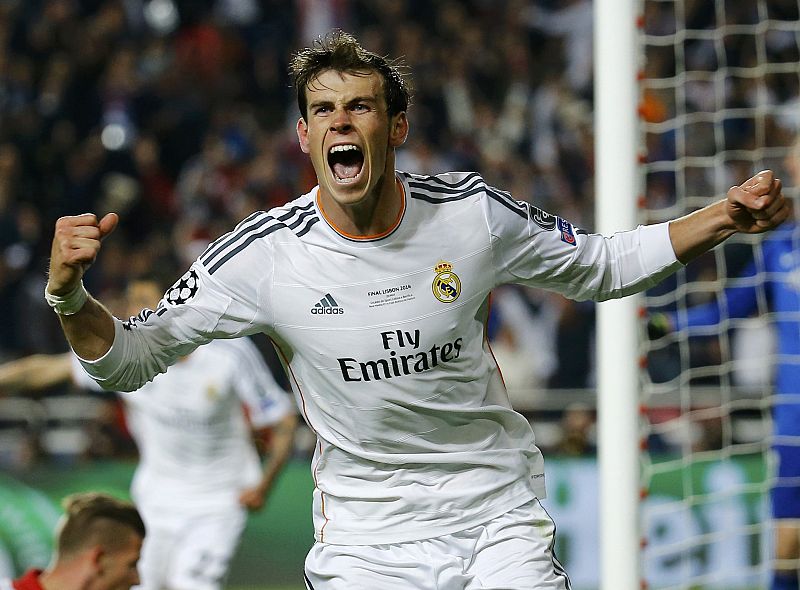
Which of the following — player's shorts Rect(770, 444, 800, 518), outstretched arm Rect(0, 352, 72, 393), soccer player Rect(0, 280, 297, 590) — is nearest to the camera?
outstretched arm Rect(0, 352, 72, 393)

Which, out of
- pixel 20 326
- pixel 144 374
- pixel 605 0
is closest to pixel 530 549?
pixel 144 374

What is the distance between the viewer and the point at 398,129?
3.69 m

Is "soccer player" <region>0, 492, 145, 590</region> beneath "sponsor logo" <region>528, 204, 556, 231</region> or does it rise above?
beneath

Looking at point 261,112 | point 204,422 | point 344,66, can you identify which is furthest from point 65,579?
point 261,112

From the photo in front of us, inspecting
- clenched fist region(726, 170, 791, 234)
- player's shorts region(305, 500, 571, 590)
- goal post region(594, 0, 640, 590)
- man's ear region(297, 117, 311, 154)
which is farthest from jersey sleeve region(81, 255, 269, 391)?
goal post region(594, 0, 640, 590)

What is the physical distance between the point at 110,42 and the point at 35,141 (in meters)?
1.49

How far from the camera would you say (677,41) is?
5.67 meters

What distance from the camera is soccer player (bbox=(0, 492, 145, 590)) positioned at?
13.3 ft

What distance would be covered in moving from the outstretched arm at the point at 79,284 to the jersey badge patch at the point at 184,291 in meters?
0.23

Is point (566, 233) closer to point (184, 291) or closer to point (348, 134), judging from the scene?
point (348, 134)

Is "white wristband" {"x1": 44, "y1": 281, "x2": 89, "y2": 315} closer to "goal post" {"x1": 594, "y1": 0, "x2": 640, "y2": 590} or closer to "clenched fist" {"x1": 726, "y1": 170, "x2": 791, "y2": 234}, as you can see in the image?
"clenched fist" {"x1": 726, "y1": 170, "x2": 791, "y2": 234}

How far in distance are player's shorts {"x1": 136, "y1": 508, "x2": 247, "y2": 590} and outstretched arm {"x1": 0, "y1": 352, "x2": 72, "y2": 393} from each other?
123 centimetres

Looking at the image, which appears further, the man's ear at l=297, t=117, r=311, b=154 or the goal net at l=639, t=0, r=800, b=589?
the goal net at l=639, t=0, r=800, b=589

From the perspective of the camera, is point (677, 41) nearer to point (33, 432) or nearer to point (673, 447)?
point (673, 447)
